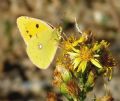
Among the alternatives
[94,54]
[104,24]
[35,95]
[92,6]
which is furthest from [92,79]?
[92,6]

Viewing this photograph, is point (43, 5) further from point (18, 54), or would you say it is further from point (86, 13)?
point (18, 54)

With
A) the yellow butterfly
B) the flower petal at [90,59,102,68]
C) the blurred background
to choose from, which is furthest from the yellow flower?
the blurred background

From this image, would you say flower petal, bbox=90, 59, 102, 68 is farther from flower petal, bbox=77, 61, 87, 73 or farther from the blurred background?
the blurred background

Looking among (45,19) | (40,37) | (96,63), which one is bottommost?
(96,63)

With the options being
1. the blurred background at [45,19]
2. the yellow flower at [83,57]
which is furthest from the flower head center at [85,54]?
the blurred background at [45,19]

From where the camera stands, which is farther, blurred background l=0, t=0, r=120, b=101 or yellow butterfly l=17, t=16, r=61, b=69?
blurred background l=0, t=0, r=120, b=101

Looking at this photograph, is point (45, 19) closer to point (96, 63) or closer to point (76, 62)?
point (76, 62)

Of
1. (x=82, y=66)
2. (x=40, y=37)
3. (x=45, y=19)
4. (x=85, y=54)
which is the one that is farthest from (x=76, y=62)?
(x=45, y=19)
